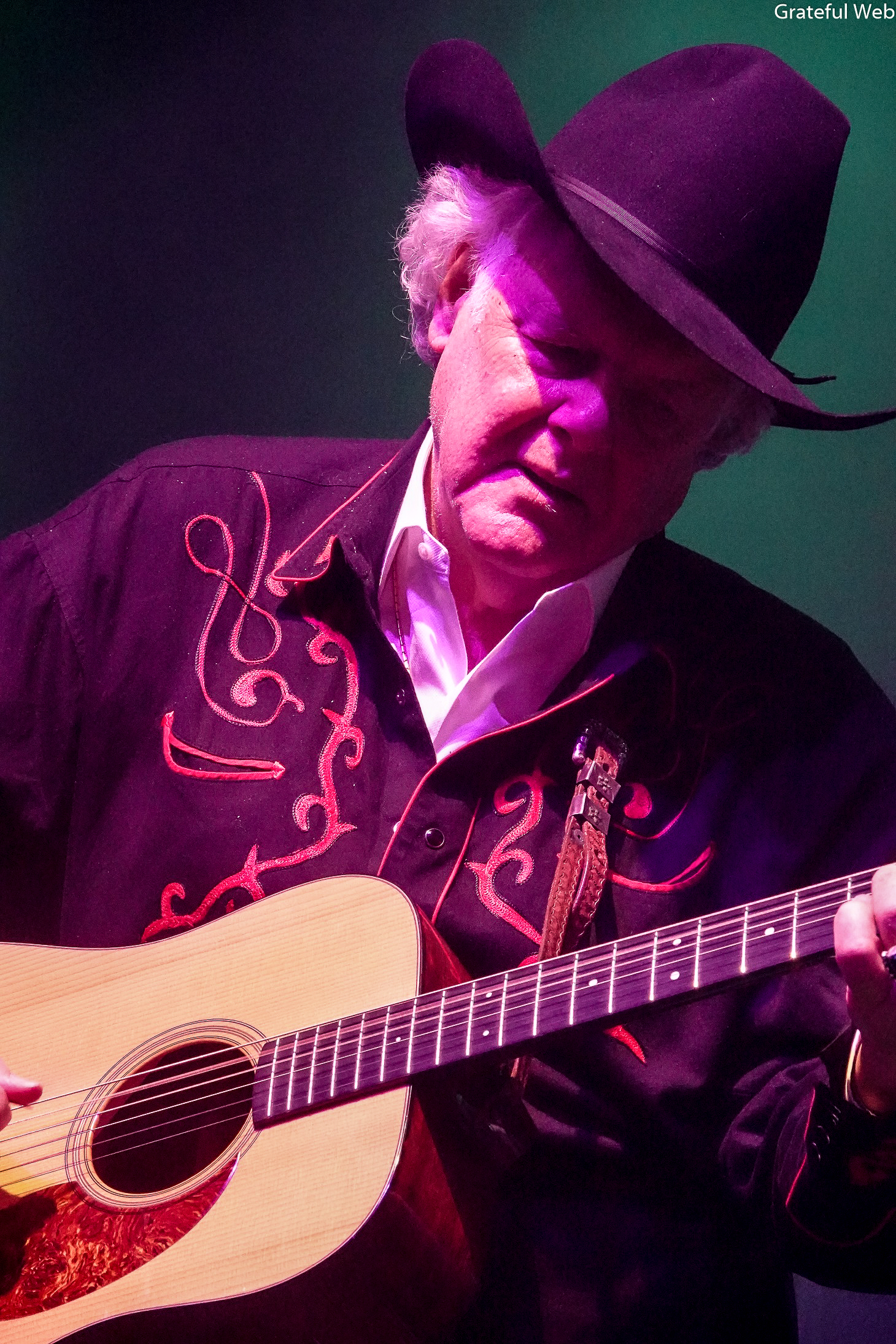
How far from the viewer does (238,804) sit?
1.44 metres

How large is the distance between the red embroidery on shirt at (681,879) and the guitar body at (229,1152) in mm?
267

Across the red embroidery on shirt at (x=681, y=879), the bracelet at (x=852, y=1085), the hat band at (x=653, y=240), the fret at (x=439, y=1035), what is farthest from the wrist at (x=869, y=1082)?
the hat band at (x=653, y=240)

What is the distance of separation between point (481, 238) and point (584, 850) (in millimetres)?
804

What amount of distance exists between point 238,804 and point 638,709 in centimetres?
53

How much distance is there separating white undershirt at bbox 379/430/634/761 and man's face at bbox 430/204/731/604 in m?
0.09

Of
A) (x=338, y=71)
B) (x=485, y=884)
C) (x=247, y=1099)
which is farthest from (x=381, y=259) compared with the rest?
(x=247, y=1099)

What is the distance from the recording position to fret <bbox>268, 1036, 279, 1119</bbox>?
A: 1.15 meters

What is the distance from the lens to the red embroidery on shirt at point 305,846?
141 centimetres

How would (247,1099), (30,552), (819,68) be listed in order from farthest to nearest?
(819,68), (30,552), (247,1099)

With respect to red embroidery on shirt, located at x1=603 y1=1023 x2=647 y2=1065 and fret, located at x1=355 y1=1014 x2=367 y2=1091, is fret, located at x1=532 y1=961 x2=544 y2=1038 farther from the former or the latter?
red embroidery on shirt, located at x1=603 y1=1023 x2=647 y2=1065

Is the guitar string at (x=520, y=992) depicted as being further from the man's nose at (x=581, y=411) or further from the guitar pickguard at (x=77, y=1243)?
the man's nose at (x=581, y=411)

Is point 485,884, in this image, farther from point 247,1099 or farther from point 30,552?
point 30,552

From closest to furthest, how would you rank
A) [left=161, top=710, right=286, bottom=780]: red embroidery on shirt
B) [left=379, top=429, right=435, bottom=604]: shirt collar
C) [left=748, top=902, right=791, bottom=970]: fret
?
[left=748, top=902, right=791, bottom=970]: fret < [left=161, top=710, right=286, bottom=780]: red embroidery on shirt < [left=379, top=429, right=435, bottom=604]: shirt collar

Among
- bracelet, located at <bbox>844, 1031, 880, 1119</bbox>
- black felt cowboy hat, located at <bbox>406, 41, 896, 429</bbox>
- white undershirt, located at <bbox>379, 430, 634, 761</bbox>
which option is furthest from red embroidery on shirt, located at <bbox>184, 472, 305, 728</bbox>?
bracelet, located at <bbox>844, 1031, 880, 1119</bbox>
